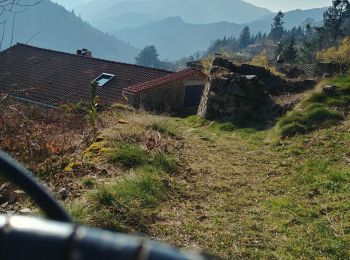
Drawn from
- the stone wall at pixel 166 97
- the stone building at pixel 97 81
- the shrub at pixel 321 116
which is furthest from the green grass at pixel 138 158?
the stone building at pixel 97 81

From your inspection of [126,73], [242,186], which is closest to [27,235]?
[242,186]

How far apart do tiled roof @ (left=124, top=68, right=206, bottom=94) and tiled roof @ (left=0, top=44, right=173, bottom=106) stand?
219 centimetres

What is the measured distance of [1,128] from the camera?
20.5 ft

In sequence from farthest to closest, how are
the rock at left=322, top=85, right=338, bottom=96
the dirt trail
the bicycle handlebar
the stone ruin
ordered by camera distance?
the stone ruin
the rock at left=322, top=85, right=338, bottom=96
the dirt trail
the bicycle handlebar

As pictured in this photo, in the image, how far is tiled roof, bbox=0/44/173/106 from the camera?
23156mm

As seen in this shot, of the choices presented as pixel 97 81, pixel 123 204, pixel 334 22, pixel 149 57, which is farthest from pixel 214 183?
pixel 149 57

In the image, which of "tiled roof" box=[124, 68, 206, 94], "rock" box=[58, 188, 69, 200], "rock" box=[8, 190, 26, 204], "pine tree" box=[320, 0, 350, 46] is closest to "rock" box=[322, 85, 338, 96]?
"rock" box=[58, 188, 69, 200]

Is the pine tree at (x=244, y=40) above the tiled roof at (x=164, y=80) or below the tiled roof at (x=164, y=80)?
above

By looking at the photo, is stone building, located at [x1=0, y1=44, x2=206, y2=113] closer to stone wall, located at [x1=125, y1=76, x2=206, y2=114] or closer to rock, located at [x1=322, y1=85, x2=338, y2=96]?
stone wall, located at [x1=125, y1=76, x2=206, y2=114]

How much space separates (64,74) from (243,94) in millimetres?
16659

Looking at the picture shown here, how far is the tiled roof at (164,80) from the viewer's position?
19875 millimetres

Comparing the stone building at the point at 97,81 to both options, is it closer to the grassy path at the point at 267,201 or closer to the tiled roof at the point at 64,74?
the tiled roof at the point at 64,74

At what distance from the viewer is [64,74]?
25.5m

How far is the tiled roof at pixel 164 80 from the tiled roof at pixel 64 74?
2190 millimetres
